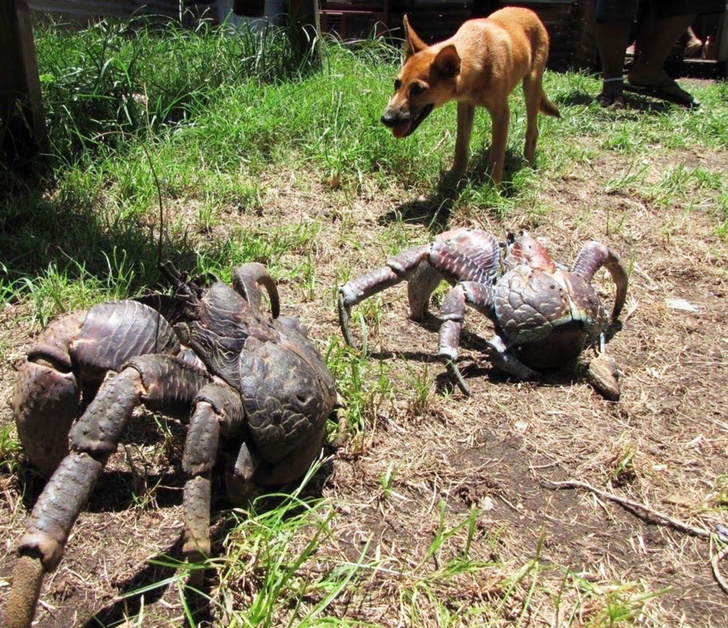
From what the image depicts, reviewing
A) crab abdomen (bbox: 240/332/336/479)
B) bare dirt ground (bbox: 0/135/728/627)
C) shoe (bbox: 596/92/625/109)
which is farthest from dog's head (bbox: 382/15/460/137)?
shoe (bbox: 596/92/625/109)

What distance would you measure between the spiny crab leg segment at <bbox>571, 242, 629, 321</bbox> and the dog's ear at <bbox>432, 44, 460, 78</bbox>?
197cm

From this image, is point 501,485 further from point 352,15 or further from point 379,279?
point 352,15

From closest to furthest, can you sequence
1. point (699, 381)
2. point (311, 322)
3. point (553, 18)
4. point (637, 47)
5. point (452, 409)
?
point (452, 409), point (699, 381), point (311, 322), point (637, 47), point (553, 18)

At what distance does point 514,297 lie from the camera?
3180mm

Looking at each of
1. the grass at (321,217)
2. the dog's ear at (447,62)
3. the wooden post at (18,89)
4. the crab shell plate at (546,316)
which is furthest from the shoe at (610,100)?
the wooden post at (18,89)

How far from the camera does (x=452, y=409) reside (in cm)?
302

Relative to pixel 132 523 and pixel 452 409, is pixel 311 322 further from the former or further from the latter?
pixel 132 523

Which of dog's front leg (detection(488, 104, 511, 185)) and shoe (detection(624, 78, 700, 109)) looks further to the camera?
shoe (detection(624, 78, 700, 109))

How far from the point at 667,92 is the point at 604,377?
255 inches

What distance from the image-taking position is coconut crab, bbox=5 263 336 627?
2018 mm

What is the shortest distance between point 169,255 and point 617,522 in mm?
2768

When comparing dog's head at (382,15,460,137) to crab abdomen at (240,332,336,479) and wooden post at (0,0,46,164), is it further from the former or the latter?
crab abdomen at (240,332,336,479)

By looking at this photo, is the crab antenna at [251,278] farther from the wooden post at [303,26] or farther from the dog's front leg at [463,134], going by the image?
the wooden post at [303,26]

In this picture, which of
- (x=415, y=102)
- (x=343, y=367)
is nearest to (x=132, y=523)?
(x=343, y=367)
